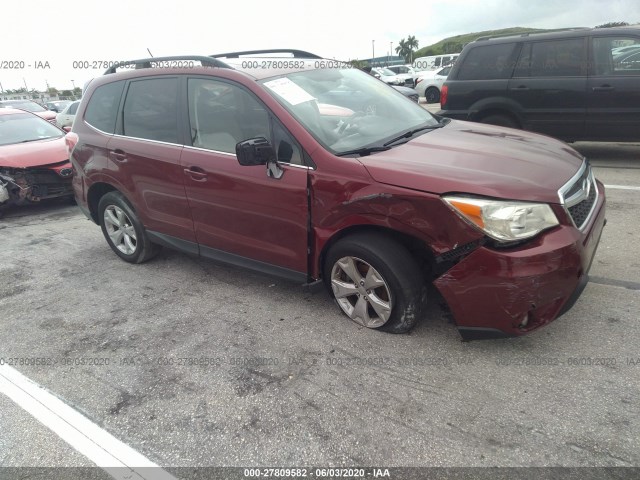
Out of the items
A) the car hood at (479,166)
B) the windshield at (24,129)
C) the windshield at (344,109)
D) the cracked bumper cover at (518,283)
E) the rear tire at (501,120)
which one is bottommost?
the cracked bumper cover at (518,283)

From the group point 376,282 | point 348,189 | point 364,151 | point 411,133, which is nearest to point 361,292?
point 376,282

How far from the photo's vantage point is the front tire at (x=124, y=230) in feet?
14.1

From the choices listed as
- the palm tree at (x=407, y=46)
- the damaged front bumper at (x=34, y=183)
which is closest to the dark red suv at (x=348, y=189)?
the damaged front bumper at (x=34, y=183)

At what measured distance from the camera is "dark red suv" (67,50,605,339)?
2.44 m

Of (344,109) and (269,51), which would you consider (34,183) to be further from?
(344,109)

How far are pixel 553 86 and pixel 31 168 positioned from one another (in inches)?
296

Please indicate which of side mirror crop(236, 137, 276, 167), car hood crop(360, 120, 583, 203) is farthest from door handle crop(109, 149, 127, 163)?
car hood crop(360, 120, 583, 203)

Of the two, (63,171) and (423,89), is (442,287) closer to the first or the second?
(63,171)

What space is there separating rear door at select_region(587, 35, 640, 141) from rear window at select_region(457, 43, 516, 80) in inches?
43.4

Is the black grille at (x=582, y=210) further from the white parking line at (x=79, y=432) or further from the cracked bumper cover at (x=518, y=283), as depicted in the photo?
the white parking line at (x=79, y=432)

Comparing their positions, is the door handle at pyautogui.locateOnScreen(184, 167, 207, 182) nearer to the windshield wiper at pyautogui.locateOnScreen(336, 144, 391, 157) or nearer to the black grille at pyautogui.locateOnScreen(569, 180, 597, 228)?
the windshield wiper at pyautogui.locateOnScreen(336, 144, 391, 157)

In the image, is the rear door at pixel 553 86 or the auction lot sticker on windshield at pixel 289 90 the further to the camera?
the rear door at pixel 553 86

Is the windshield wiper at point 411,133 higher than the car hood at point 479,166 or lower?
higher

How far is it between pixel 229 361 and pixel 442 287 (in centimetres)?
140
